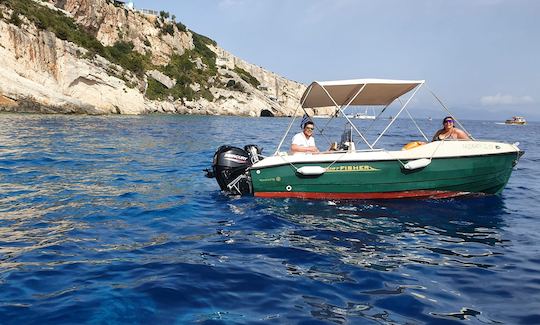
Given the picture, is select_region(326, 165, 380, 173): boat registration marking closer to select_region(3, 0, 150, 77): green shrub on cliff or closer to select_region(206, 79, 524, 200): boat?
select_region(206, 79, 524, 200): boat

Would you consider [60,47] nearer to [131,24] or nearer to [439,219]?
[131,24]

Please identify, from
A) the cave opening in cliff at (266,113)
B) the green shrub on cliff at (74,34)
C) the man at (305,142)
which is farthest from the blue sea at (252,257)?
the cave opening in cliff at (266,113)

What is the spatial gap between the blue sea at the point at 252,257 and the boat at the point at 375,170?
37 cm

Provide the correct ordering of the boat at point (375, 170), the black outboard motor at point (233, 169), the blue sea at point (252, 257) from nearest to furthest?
the blue sea at point (252, 257) < the boat at point (375, 170) < the black outboard motor at point (233, 169)

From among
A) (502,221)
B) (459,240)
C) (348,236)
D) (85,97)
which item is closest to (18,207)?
(348,236)

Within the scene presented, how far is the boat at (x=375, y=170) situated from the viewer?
35.0 feet

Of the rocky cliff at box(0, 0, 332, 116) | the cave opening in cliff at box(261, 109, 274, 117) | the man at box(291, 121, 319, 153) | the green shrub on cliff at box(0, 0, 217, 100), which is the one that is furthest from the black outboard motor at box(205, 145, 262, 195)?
the cave opening in cliff at box(261, 109, 274, 117)

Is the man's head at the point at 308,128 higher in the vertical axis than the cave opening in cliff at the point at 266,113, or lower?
lower

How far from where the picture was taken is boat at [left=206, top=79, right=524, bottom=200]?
10680 mm

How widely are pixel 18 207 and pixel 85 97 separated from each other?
46489 mm

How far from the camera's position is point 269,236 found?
26.7 ft

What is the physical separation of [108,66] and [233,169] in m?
53.9

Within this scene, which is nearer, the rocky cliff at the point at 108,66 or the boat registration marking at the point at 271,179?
the boat registration marking at the point at 271,179

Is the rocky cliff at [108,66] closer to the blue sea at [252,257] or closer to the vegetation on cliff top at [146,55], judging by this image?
the vegetation on cliff top at [146,55]
